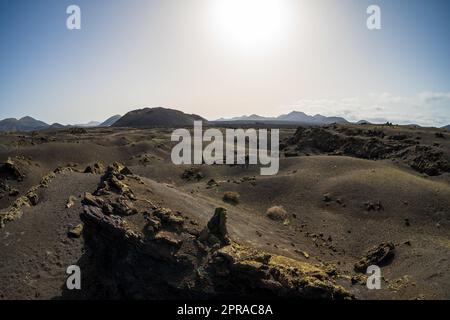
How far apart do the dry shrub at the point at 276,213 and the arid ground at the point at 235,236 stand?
0.36 feet

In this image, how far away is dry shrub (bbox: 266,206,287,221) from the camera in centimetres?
3719

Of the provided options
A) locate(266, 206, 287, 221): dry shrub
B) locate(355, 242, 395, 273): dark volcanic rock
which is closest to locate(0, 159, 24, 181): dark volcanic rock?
locate(266, 206, 287, 221): dry shrub

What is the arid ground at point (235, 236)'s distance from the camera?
19.7m

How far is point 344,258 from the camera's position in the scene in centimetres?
2923

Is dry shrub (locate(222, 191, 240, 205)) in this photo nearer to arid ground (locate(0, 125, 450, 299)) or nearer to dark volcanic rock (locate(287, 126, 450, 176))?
arid ground (locate(0, 125, 450, 299))

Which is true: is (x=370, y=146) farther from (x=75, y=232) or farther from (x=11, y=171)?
(x=11, y=171)

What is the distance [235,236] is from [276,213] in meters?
13.0

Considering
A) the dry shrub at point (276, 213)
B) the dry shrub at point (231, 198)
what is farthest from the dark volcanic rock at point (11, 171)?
the dry shrub at point (276, 213)

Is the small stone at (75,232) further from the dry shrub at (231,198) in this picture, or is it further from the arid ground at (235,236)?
the dry shrub at (231,198)

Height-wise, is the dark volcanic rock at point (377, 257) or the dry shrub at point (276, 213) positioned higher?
the dry shrub at point (276, 213)

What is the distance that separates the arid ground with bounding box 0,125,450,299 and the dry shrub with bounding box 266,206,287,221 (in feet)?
0.36

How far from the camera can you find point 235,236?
2556 cm

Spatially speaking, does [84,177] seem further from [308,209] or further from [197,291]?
[308,209]

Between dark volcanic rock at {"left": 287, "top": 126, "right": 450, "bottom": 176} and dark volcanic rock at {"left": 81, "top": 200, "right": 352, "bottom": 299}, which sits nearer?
dark volcanic rock at {"left": 81, "top": 200, "right": 352, "bottom": 299}
